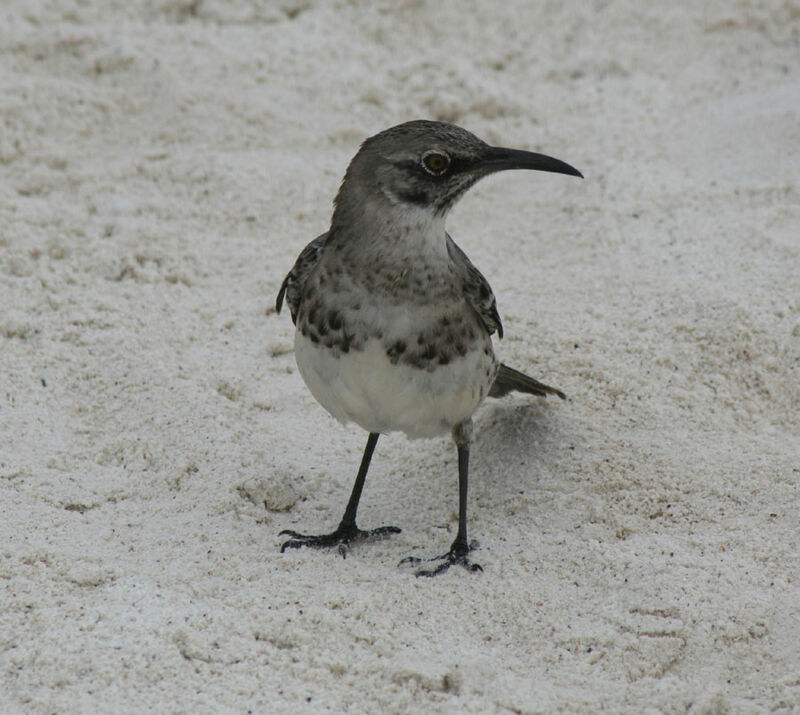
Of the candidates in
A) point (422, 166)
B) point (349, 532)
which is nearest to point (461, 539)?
point (349, 532)

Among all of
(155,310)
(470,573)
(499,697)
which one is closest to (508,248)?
(155,310)

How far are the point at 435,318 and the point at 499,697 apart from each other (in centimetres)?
137

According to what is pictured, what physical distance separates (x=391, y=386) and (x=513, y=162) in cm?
100

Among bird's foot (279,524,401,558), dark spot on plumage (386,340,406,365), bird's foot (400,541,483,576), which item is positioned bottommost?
bird's foot (279,524,401,558)

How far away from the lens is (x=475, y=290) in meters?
4.34

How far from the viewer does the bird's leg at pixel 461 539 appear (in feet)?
14.2

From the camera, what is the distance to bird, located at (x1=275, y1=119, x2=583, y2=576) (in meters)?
4.13

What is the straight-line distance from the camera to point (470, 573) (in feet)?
14.2

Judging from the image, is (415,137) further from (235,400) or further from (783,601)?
(783,601)

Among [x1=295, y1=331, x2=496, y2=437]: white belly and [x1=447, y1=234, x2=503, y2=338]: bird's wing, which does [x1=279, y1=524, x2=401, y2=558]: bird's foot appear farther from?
[x1=447, y1=234, x2=503, y2=338]: bird's wing

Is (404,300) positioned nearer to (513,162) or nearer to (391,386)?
(391,386)

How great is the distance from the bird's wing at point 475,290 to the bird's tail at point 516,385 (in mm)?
423

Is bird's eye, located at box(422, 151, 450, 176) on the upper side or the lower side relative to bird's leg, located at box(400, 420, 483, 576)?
upper

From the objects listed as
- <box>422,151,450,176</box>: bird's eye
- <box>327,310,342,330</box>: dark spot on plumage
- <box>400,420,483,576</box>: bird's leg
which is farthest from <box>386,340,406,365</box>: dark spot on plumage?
<box>422,151,450,176</box>: bird's eye
